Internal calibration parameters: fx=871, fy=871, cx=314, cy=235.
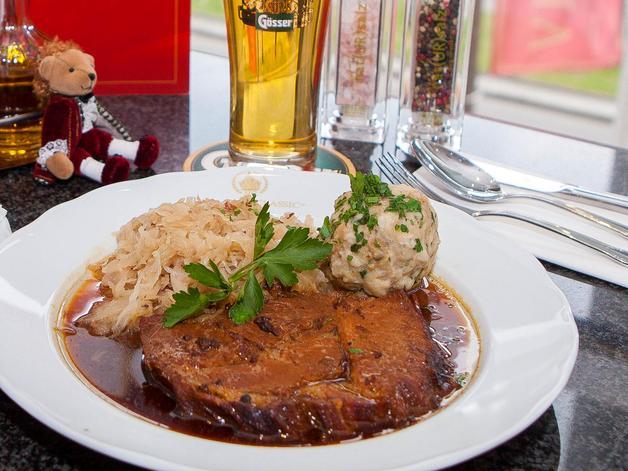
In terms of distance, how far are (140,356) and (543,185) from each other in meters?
1.22

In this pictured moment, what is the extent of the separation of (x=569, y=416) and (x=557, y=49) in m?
4.61

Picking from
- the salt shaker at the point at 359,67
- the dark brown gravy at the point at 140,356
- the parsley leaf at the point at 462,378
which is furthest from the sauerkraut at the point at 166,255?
the salt shaker at the point at 359,67

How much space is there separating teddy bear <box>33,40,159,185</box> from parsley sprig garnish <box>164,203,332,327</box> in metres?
0.74

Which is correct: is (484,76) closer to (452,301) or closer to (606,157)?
(606,157)

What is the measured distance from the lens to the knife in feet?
6.82

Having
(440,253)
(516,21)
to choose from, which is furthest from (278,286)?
(516,21)

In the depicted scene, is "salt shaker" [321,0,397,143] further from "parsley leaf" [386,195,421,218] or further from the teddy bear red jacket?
"parsley leaf" [386,195,421,218]

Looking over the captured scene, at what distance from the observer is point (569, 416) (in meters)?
1.37

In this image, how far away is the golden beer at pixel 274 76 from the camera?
6.82ft

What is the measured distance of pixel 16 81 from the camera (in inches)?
85.3

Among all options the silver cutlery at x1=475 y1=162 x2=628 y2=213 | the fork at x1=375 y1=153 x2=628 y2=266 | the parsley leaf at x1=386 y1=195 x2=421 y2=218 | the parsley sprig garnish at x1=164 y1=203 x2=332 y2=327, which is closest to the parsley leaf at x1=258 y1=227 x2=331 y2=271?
the parsley sprig garnish at x1=164 y1=203 x2=332 y2=327

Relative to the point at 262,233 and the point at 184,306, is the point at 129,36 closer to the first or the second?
the point at 262,233

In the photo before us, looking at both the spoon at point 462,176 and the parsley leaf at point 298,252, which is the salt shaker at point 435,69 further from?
the parsley leaf at point 298,252

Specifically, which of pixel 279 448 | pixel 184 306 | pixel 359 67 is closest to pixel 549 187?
pixel 359 67
